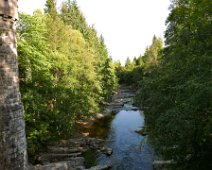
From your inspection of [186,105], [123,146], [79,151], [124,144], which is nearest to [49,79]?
[79,151]

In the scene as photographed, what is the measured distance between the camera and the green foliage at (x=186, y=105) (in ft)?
29.1

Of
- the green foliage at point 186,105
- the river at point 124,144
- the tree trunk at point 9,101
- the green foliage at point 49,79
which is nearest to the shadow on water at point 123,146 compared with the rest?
the river at point 124,144

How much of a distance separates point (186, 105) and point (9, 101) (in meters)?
6.90

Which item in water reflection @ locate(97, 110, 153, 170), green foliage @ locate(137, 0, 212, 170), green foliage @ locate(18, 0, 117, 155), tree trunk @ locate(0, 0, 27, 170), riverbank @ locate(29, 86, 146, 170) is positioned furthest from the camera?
water reflection @ locate(97, 110, 153, 170)

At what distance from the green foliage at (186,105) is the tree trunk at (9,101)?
6.34 m

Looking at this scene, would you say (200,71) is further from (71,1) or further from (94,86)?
(71,1)

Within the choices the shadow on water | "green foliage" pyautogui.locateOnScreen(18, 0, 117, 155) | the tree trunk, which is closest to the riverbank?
the shadow on water

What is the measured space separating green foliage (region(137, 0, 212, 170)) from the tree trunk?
634 centimetres

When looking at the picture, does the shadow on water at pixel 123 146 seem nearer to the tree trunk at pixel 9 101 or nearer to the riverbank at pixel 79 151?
the riverbank at pixel 79 151

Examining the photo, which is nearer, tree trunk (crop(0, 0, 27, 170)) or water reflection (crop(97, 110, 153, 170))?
tree trunk (crop(0, 0, 27, 170))

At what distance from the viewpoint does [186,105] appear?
29.6 feet

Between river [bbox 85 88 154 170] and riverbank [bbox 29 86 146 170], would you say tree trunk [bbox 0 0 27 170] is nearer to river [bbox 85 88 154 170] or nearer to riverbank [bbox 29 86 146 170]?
river [bbox 85 88 154 170]

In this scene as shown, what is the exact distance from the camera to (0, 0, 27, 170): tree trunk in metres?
3.26

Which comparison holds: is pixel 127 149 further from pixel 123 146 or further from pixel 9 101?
pixel 9 101
